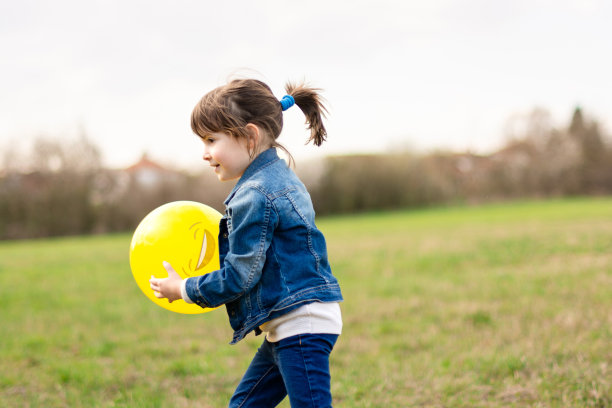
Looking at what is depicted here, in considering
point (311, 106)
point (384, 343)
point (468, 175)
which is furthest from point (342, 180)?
point (311, 106)

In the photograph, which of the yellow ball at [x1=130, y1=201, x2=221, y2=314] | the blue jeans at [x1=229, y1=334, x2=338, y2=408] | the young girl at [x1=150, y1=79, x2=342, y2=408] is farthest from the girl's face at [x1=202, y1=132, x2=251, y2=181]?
the blue jeans at [x1=229, y1=334, x2=338, y2=408]

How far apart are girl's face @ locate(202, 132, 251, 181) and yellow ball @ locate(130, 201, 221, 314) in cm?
37

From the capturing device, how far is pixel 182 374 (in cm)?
427

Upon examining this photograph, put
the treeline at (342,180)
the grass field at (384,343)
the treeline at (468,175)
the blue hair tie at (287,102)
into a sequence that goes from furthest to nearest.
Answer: the treeline at (468,175) < the treeline at (342,180) < the grass field at (384,343) < the blue hair tie at (287,102)

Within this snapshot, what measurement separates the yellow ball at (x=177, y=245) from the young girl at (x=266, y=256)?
0.13m

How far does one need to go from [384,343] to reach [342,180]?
3642cm

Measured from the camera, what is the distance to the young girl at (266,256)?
6.91 feet

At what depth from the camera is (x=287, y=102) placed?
2.46 metres

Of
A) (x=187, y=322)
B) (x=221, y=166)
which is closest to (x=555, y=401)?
(x=221, y=166)

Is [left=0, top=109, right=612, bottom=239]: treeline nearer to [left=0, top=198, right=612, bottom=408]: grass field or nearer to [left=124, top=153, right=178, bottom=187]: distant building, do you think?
[left=124, top=153, right=178, bottom=187]: distant building

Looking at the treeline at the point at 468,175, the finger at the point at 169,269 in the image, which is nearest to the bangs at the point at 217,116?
the finger at the point at 169,269

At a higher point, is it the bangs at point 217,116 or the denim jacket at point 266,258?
the bangs at point 217,116

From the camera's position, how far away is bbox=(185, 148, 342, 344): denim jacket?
2.09 metres

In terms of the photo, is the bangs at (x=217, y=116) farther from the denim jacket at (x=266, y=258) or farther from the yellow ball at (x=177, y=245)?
the yellow ball at (x=177, y=245)
